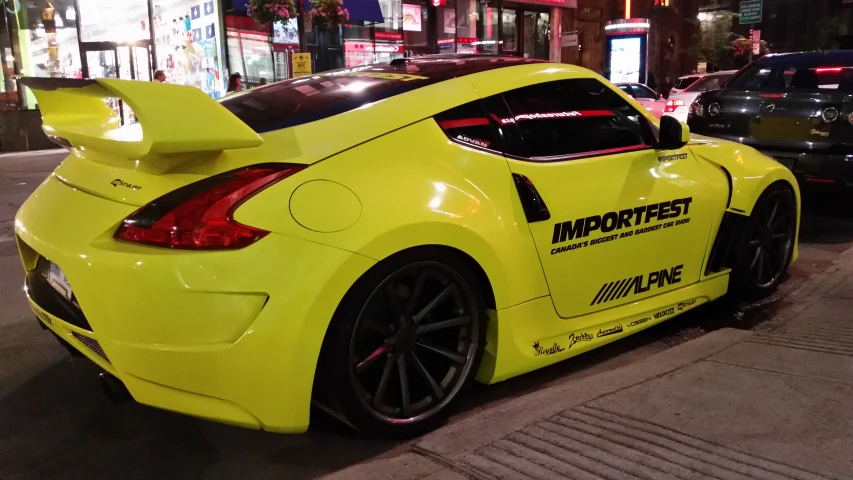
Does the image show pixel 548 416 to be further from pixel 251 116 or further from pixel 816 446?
pixel 251 116

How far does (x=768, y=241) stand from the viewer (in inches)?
166

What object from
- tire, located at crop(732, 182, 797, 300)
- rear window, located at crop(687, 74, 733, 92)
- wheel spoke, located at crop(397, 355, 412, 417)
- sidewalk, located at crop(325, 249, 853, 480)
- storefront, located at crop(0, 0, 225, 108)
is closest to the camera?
sidewalk, located at crop(325, 249, 853, 480)

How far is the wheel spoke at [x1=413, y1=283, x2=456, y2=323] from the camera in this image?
101 inches

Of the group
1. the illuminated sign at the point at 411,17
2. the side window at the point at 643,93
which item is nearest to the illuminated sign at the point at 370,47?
the illuminated sign at the point at 411,17

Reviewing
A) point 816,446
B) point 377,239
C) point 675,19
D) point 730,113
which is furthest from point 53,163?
point 675,19

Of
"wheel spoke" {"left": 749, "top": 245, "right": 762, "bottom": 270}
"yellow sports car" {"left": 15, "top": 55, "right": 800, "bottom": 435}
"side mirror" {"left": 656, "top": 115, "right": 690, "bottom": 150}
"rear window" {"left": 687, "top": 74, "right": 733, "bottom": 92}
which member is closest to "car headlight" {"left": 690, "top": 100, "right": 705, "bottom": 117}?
"wheel spoke" {"left": 749, "top": 245, "right": 762, "bottom": 270}

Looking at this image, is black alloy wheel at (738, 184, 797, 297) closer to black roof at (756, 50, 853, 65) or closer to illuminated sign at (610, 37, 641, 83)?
black roof at (756, 50, 853, 65)

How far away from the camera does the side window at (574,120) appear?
9.87ft

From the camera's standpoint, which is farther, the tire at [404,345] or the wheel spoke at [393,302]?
the wheel spoke at [393,302]

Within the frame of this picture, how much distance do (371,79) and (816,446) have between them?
2286 millimetres

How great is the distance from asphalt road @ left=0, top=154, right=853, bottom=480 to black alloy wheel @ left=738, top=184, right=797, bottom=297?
0.26 meters

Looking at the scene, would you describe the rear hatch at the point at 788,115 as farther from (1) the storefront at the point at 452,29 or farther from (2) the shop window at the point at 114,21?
(2) the shop window at the point at 114,21

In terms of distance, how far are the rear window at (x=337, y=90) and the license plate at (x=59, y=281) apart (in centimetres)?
88

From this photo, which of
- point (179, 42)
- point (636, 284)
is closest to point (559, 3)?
point (179, 42)
